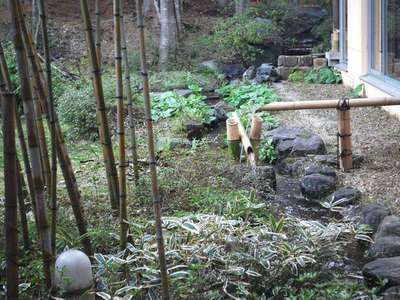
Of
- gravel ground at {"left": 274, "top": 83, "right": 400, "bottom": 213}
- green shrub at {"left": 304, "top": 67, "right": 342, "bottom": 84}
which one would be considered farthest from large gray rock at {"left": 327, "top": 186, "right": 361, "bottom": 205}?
green shrub at {"left": 304, "top": 67, "right": 342, "bottom": 84}

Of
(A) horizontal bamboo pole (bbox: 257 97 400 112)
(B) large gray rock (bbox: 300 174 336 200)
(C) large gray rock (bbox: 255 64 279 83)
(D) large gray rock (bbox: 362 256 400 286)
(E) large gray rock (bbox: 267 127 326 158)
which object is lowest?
(B) large gray rock (bbox: 300 174 336 200)

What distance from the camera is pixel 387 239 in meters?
3.10

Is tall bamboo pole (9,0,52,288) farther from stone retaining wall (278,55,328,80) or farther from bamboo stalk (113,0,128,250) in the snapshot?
stone retaining wall (278,55,328,80)

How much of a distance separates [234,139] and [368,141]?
1.49 m

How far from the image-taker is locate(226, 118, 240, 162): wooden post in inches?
208

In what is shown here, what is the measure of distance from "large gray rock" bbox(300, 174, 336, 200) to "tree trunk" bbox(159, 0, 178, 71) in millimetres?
8078

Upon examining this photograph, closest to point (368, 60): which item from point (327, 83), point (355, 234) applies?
point (327, 83)

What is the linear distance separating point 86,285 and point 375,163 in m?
3.43

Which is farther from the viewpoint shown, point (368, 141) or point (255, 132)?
point (368, 141)

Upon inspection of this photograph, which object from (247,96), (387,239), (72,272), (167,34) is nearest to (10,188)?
(72,272)

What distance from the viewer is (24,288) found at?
7.64 ft

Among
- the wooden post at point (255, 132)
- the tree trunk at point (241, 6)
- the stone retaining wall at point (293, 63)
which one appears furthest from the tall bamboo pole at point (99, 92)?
the tree trunk at point (241, 6)

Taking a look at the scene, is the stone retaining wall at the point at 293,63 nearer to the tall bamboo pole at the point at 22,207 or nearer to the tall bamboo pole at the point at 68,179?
the tall bamboo pole at the point at 68,179

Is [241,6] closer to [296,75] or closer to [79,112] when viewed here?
[296,75]
